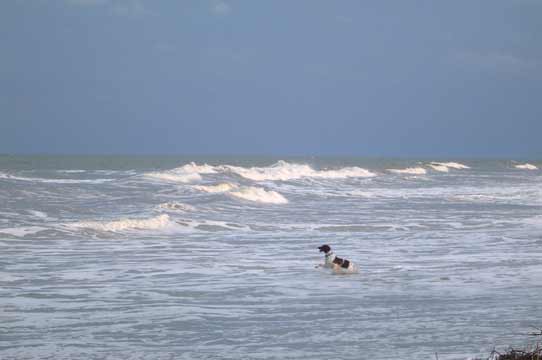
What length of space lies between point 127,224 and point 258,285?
25.1ft

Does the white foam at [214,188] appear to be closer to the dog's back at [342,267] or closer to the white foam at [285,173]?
the white foam at [285,173]

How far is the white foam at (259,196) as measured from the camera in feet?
90.1

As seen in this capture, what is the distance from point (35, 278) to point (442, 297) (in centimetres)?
510

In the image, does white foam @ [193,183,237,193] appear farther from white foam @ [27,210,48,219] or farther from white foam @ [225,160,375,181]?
white foam @ [225,160,375,181]

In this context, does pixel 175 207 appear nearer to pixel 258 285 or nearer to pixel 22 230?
pixel 22 230

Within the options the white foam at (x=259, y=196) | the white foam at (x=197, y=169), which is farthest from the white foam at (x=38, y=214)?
the white foam at (x=197, y=169)

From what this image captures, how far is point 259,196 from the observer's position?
91.5 feet

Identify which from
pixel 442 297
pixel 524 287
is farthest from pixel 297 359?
pixel 524 287

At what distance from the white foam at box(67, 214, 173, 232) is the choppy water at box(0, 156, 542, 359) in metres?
0.06

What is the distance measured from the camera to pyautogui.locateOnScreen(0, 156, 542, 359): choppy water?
6855 mm

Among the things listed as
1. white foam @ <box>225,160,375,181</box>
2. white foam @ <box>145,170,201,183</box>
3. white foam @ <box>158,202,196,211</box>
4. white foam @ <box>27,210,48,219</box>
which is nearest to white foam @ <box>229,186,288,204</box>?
white foam @ <box>158,202,196,211</box>

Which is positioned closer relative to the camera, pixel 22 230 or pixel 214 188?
pixel 22 230

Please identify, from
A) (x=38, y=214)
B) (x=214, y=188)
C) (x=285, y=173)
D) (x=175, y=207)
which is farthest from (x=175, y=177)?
(x=38, y=214)

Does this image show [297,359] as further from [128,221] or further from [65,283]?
[128,221]
